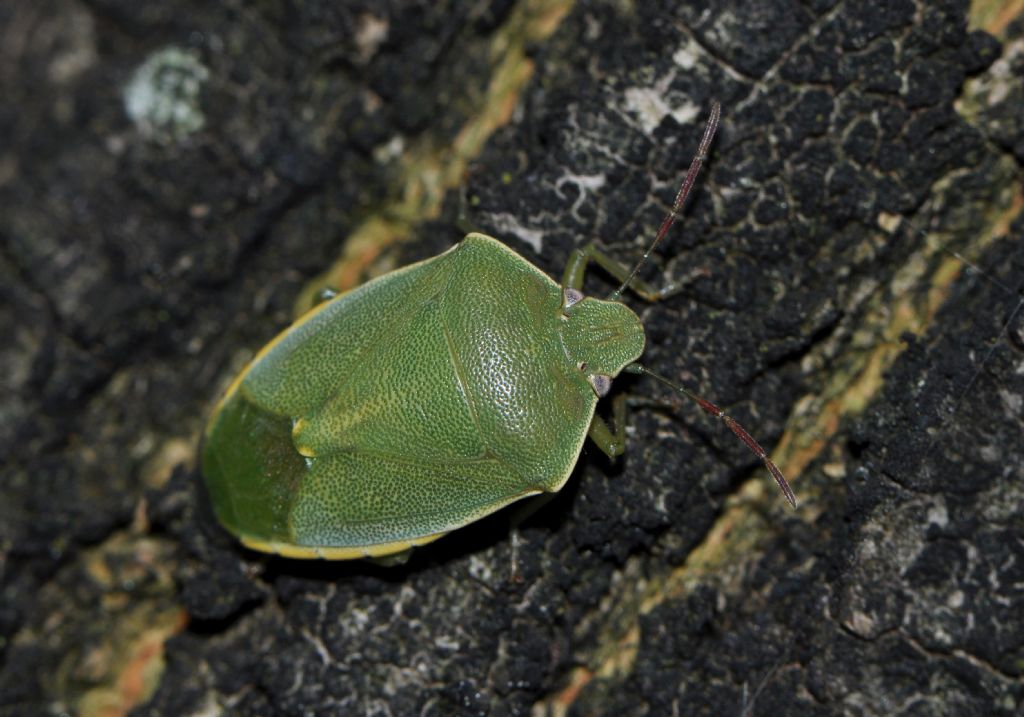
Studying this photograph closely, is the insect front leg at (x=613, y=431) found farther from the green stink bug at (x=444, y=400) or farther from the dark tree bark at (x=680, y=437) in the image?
the dark tree bark at (x=680, y=437)

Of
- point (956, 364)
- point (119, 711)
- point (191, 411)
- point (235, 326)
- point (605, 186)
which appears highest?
point (956, 364)

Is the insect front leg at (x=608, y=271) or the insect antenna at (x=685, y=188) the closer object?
the insect antenna at (x=685, y=188)

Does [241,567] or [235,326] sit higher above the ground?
[235,326]

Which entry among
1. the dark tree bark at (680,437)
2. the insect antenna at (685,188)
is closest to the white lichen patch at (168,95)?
the dark tree bark at (680,437)

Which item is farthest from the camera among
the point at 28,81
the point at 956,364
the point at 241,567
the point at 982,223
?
the point at 28,81

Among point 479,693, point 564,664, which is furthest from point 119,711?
point 564,664

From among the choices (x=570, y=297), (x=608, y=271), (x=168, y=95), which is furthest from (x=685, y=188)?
(x=168, y=95)

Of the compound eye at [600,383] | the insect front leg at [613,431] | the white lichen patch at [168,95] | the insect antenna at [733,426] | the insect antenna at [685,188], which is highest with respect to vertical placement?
the insect antenna at [685,188]

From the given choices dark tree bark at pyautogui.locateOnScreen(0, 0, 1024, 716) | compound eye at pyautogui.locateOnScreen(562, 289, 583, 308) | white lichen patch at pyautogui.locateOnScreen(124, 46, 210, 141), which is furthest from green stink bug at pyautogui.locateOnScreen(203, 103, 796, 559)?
white lichen patch at pyautogui.locateOnScreen(124, 46, 210, 141)

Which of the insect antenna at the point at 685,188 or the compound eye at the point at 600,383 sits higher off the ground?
the insect antenna at the point at 685,188

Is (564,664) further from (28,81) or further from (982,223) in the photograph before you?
(28,81)
